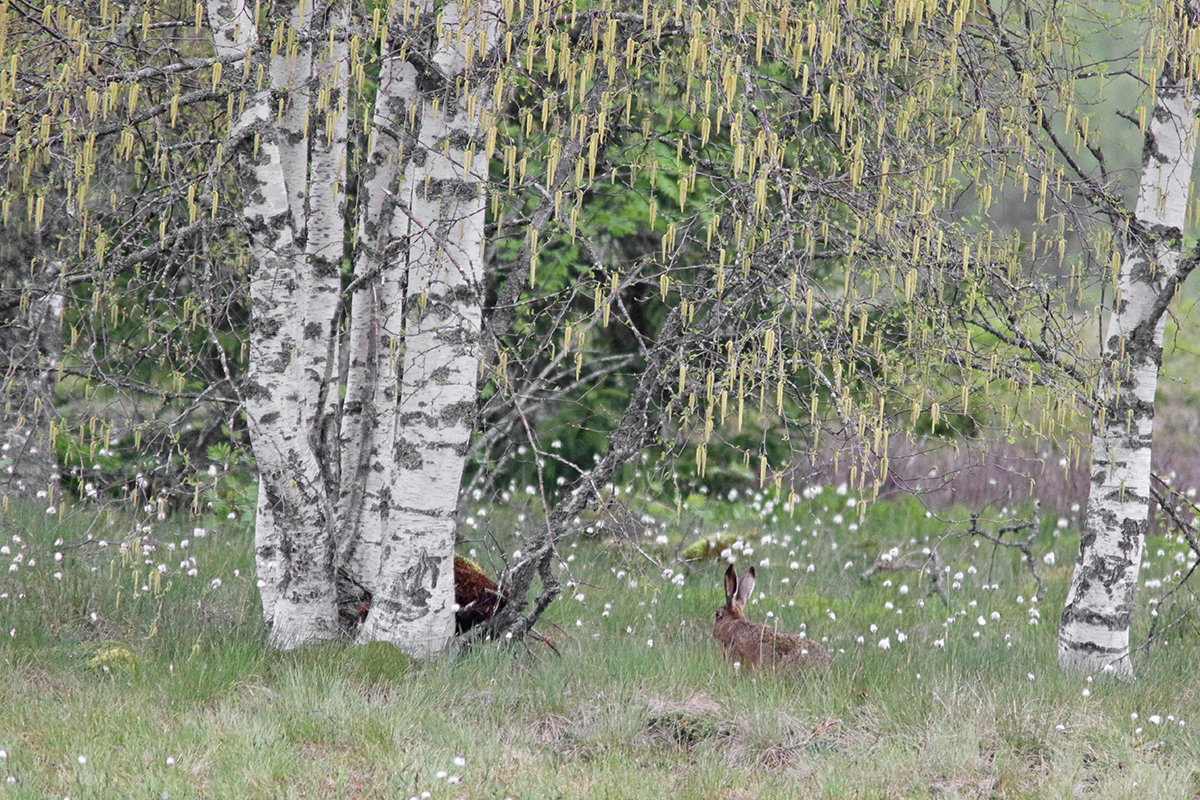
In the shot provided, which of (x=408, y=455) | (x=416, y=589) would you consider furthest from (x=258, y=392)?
(x=416, y=589)

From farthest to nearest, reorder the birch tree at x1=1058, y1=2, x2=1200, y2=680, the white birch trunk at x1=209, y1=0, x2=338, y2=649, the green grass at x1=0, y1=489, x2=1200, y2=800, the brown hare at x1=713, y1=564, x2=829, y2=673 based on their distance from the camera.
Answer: the birch tree at x1=1058, y1=2, x2=1200, y2=680
the brown hare at x1=713, y1=564, x2=829, y2=673
the white birch trunk at x1=209, y1=0, x2=338, y2=649
the green grass at x1=0, y1=489, x2=1200, y2=800

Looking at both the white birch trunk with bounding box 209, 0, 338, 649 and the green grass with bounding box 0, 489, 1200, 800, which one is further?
the white birch trunk with bounding box 209, 0, 338, 649

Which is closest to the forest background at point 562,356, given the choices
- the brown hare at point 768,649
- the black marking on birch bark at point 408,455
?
the black marking on birch bark at point 408,455

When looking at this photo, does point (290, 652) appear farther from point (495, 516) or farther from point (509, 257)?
point (509, 257)

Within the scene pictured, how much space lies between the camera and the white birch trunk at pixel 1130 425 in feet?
21.8

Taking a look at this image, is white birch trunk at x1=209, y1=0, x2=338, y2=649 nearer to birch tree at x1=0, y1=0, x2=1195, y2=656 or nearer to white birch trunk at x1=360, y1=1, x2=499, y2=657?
birch tree at x1=0, y1=0, x2=1195, y2=656

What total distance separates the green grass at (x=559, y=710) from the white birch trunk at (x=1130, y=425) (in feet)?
1.15

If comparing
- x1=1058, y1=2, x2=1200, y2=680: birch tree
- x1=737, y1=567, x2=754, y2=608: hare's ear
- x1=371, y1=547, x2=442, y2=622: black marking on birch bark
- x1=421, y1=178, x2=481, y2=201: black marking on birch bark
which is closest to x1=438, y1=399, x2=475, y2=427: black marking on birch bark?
x1=371, y1=547, x2=442, y2=622: black marking on birch bark

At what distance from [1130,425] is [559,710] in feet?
12.7

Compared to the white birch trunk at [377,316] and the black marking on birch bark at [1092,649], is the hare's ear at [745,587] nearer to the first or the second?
the white birch trunk at [377,316]

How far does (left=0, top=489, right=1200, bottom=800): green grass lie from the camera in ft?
16.5

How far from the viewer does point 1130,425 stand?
6617mm

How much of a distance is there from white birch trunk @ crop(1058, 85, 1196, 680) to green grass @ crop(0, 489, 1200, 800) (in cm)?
35

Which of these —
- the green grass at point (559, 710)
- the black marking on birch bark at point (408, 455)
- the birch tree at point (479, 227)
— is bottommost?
the green grass at point (559, 710)
